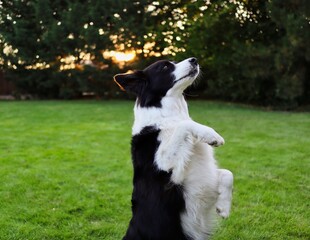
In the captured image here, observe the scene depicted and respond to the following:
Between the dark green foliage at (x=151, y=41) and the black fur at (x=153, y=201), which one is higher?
the dark green foliage at (x=151, y=41)

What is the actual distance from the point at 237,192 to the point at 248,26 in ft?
38.2

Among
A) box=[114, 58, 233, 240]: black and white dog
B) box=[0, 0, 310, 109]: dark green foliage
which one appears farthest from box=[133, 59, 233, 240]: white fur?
box=[0, 0, 310, 109]: dark green foliage

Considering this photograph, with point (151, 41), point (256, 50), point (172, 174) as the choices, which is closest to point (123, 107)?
point (151, 41)

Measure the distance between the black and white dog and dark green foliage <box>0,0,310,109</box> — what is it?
10962 mm

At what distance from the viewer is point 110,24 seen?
54.7 feet

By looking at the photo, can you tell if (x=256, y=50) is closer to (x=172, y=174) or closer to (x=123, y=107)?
(x=123, y=107)

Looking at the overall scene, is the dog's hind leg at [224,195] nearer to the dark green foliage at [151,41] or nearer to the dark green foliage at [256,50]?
the dark green foliage at [256,50]

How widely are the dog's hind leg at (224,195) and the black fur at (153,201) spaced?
0.96 ft

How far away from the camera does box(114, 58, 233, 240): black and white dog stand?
2.75 metres

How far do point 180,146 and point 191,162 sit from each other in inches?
6.8

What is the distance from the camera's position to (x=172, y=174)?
276cm

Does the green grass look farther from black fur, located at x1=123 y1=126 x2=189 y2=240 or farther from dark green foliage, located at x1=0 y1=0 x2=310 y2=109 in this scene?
dark green foliage, located at x1=0 y1=0 x2=310 y2=109

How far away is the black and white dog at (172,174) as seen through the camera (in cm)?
275

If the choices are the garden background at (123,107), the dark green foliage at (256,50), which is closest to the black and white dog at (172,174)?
the garden background at (123,107)
